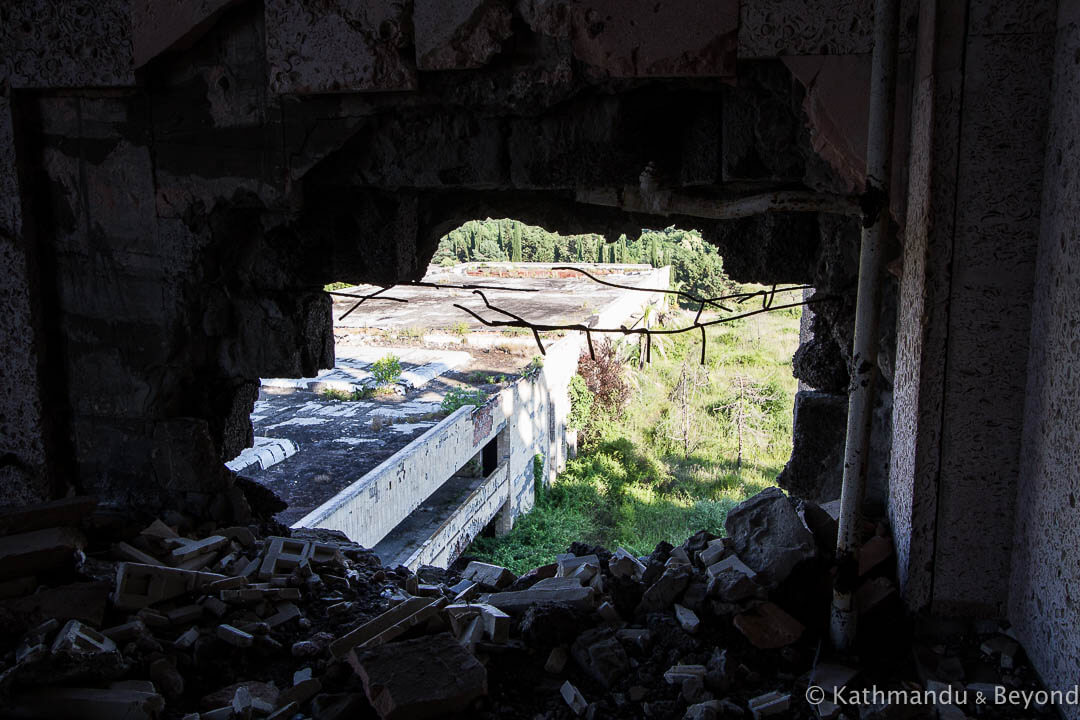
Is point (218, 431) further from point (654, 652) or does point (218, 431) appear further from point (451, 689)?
point (654, 652)

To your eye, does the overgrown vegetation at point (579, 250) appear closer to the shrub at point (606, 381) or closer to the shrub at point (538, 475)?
the shrub at point (606, 381)

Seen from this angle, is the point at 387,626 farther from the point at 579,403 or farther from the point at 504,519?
the point at 579,403

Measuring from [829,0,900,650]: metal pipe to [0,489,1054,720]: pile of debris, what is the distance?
0.15m

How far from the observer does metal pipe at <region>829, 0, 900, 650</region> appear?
7.16 feet

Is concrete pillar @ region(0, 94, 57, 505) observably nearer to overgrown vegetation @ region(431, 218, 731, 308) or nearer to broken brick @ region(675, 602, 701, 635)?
broken brick @ region(675, 602, 701, 635)

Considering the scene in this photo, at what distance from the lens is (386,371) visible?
33.5 feet

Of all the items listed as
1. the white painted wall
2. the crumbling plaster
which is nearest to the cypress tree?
the white painted wall

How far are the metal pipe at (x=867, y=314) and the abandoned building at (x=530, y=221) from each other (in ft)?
0.03

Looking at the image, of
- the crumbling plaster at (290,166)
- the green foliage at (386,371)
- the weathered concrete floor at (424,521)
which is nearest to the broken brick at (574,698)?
the crumbling plaster at (290,166)

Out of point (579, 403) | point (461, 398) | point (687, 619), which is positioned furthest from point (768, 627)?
point (579, 403)

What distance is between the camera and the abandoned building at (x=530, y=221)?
86.8 inches

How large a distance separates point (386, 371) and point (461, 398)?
4.46 feet

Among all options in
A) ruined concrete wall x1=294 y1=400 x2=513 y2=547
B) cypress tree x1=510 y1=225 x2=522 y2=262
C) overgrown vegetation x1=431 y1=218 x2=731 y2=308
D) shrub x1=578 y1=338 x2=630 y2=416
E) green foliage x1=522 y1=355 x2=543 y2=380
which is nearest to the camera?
ruined concrete wall x1=294 y1=400 x2=513 y2=547

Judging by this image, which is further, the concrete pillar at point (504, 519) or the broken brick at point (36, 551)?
the concrete pillar at point (504, 519)
